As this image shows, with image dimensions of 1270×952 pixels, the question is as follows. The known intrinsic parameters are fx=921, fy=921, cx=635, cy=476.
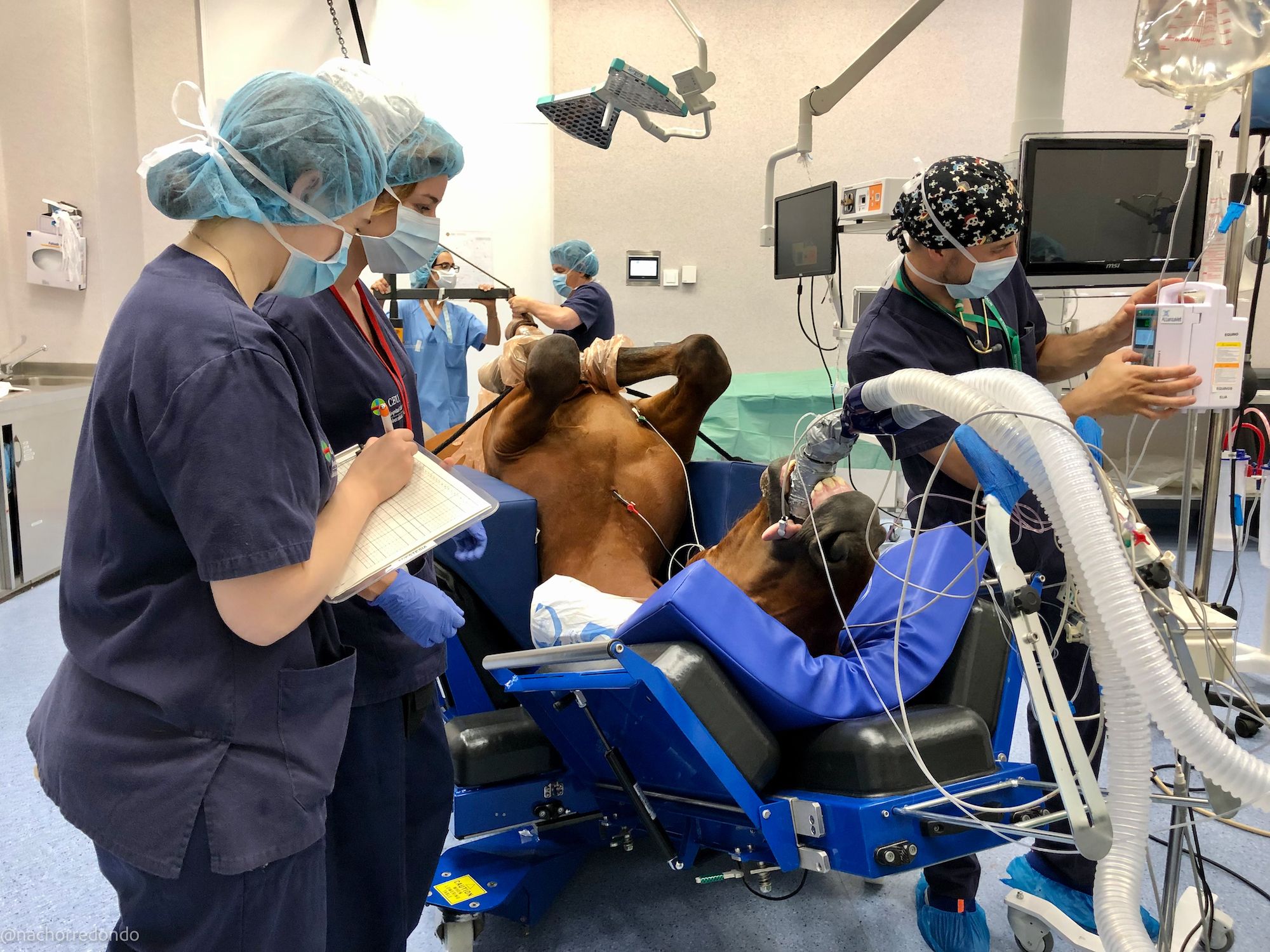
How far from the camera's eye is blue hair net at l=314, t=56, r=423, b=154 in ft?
3.95

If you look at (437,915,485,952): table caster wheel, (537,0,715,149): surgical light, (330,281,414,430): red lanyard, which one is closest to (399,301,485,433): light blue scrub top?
(537,0,715,149): surgical light

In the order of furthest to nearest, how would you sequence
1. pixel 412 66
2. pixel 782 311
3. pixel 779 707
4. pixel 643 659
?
pixel 782 311 → pixel 412 66 → pixel 779 707 → pixel 643 659

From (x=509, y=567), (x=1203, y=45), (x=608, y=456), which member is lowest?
(x=509, y=567)

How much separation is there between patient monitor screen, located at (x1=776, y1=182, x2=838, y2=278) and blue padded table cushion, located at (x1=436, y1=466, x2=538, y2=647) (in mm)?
1691

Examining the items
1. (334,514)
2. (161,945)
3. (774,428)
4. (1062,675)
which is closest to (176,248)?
(334,514)

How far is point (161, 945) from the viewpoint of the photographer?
872mm

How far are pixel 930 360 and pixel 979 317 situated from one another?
0.17m

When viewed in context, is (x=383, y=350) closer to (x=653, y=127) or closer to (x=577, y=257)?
(x=653, y=127)

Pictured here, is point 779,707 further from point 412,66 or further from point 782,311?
point 412,66

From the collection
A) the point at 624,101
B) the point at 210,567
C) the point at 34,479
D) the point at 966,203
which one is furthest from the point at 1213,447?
the point at 34,479

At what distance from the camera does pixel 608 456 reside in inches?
91.0

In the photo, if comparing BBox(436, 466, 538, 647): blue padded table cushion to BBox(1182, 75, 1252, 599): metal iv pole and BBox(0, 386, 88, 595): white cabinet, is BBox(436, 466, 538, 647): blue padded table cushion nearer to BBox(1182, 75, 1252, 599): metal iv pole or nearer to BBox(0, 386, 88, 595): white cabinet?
BBox(1182, 75, 1252, 599): metal iv pole

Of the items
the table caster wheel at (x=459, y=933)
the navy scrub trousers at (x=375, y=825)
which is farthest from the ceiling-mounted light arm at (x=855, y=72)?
the table caster wheel at (x=459, y=933)

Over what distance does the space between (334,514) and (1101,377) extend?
114cm
